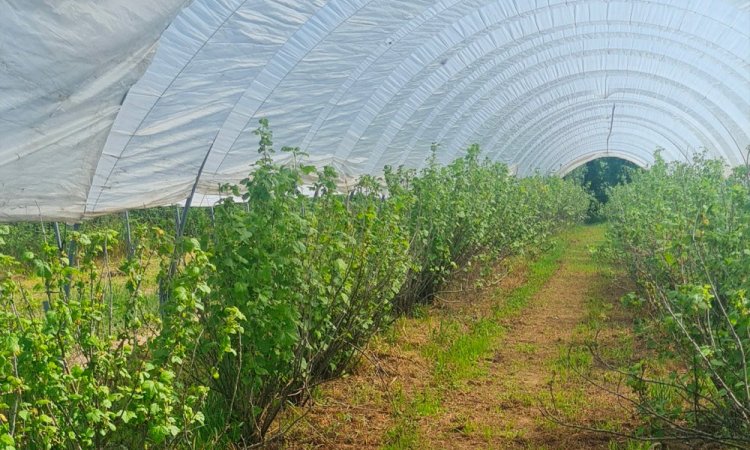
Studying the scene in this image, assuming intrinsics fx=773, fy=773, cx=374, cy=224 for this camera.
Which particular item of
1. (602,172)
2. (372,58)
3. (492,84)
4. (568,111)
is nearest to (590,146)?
(602,172)

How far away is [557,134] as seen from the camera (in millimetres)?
24141

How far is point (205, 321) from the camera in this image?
4328 mm

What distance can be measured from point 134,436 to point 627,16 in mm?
9992

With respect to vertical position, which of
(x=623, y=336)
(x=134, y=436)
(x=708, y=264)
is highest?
(x=708, y=264)

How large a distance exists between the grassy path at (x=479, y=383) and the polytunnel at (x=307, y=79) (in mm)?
2313

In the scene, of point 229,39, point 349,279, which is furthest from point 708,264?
point 229,39

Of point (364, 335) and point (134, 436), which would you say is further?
point (364, 335)

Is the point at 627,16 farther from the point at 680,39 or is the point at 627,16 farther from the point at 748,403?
the point at 748,403

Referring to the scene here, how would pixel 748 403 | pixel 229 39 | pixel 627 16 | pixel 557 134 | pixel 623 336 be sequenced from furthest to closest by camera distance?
pixel 557 134
pixel 627 16
pixel 623 336
pixel 229 39
pixel 748 403

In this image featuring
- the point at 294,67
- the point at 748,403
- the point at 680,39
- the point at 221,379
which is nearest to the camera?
the point at 748,403

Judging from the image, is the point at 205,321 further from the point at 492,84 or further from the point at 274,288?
the point at 492,84

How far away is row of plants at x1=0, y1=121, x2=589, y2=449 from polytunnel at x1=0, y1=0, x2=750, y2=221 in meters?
0.76

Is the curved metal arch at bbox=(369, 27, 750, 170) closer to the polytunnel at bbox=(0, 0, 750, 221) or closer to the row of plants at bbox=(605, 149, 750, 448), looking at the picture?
the polytunnel at bbox=(0, 0, 750, 221)

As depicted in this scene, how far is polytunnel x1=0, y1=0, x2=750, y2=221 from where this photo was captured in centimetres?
417
